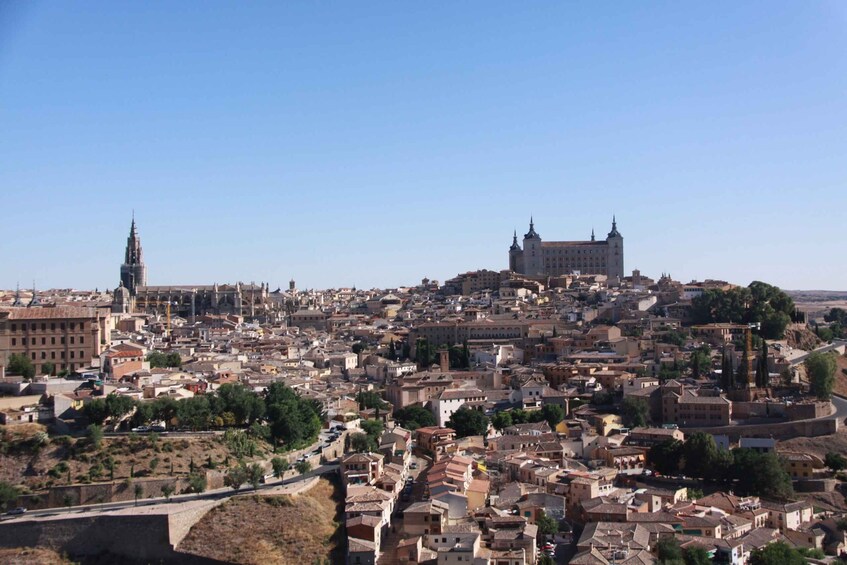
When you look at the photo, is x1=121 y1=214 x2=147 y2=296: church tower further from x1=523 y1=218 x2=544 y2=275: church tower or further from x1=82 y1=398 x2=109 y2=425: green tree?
x1=82 y1=398 x2=109 y2=425: green tree

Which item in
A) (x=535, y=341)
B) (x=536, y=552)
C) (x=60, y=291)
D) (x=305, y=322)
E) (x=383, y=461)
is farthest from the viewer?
(x=60, y=291)

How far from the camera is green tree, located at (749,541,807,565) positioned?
19.5 metres

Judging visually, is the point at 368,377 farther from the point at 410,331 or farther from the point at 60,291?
the point at 60,291

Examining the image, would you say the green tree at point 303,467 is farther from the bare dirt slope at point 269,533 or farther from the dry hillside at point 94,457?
the dry hillside at point 94,457

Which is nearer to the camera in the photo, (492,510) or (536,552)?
(536,552)

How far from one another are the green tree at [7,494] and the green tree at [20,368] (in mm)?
6712

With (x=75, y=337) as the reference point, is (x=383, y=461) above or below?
below

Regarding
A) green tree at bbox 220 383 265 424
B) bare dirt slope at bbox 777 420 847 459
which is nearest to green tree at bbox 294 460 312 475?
green tree at bbox 220 383 265 424

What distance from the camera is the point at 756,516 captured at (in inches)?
893

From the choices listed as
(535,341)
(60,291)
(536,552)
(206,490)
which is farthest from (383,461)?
(60,291)

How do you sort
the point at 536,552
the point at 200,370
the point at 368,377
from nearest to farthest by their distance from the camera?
the point at 536,552
the point at 200,370
the point at 368,377

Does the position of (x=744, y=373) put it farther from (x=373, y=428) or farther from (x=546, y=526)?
(x=546, y=526)

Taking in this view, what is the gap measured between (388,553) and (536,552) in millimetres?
3013

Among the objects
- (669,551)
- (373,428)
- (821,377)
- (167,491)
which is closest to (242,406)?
(373,428)
